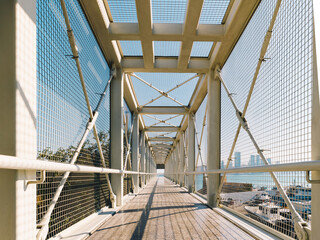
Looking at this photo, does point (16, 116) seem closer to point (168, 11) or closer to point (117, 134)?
point (168, 11)

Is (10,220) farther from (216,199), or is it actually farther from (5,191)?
(216,199)

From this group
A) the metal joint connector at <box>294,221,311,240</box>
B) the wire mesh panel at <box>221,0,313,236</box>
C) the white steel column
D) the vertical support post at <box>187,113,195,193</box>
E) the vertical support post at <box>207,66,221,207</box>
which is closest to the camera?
the white steel column

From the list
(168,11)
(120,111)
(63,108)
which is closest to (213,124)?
(120,111)

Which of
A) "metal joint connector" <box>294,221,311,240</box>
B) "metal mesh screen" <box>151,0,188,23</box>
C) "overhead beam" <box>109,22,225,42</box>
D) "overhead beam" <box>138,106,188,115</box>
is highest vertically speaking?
"metal mesh screen" <box>151,0,188,23</box>

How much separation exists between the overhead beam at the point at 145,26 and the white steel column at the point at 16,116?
1.75 m

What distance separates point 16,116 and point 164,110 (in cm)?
679

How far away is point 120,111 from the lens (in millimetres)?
4789

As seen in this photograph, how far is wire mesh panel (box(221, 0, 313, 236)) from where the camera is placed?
74.3 inches

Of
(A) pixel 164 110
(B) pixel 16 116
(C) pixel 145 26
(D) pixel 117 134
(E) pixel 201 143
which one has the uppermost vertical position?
(C) pixel 145 26

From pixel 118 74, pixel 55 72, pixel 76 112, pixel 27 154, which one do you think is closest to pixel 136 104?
pixel 118 74

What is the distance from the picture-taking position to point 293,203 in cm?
210

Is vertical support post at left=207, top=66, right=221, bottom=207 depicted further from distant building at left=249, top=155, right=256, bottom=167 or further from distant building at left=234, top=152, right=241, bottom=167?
distant building at left=249, top=155, right=256, bottom=167

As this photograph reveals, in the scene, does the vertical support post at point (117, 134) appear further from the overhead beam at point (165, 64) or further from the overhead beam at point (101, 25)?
A: the overhead beam at point (101, 25)

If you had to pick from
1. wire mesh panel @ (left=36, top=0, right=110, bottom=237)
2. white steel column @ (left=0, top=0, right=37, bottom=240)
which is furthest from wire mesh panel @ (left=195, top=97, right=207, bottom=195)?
white steel column @ (left=0, top=0, right=37, bottom=240)
